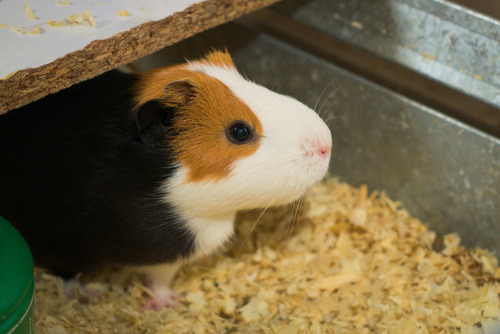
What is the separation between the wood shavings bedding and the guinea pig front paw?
34mm

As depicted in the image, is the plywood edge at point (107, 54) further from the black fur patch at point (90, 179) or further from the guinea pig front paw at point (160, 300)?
the guinea pig front paw at point (160, 300)

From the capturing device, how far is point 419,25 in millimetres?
2316

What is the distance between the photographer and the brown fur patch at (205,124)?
66.1 inches

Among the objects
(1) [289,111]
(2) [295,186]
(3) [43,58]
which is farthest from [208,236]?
(3) [43,58]

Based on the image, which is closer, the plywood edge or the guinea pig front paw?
the plywood edge

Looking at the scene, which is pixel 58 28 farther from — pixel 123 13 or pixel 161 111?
pixel 161 111

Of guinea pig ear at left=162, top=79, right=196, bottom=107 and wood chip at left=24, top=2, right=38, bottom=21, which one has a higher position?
wood chip at left=24, top=2, right=38, bottom=21

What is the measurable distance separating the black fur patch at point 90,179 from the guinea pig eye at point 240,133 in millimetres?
206

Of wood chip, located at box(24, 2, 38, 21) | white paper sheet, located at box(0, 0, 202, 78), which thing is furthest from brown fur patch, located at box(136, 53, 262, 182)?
wood chip, located at box(24, 2, 38, 21)

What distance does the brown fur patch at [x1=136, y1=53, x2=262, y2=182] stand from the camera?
5.50 ft

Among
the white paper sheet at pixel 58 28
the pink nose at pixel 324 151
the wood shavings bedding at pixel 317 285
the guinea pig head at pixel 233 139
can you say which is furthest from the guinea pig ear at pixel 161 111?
the wood shavings bedding at pixel 317 285

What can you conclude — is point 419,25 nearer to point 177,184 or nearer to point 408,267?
point 408,267

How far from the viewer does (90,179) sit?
1.83m

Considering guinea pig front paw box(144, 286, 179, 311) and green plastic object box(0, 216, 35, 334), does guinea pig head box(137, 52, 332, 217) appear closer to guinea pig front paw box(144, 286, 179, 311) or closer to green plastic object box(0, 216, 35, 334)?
green plastic object box(0, 216, 35, 334)
